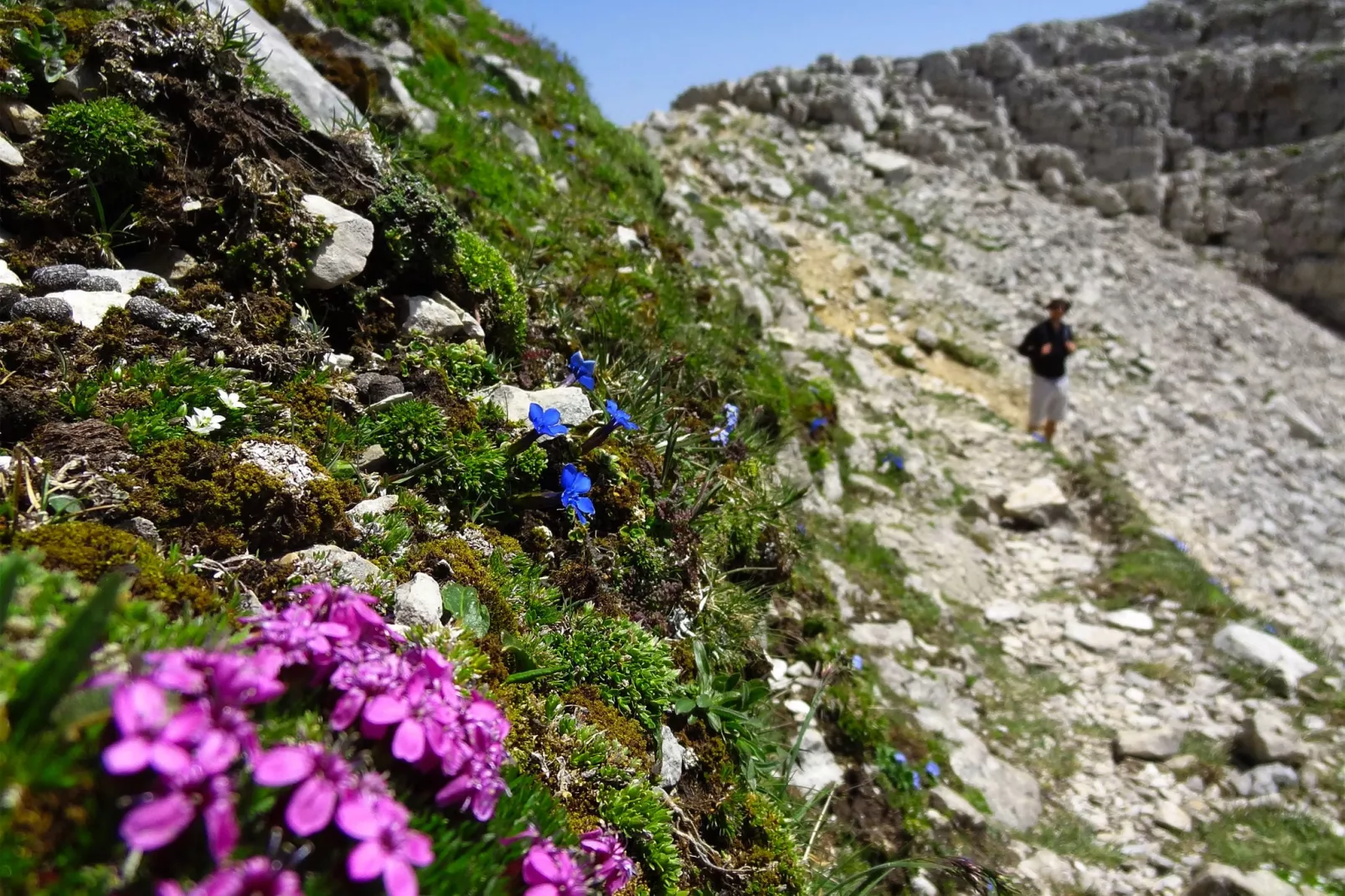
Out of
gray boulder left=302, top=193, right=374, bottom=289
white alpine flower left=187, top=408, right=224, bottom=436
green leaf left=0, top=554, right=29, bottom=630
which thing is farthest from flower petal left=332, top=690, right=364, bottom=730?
gray boulder left=302, top=193, right=374, bottom=289

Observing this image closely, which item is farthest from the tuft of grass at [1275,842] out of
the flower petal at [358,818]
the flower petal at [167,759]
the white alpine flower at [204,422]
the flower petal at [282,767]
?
the white alpine flower at [204,422]

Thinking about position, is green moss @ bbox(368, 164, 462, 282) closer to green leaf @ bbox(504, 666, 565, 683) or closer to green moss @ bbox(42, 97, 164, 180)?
green moss @ bbox(42, 97, 164, 180)

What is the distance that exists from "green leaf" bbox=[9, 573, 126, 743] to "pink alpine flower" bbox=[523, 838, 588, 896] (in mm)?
1057

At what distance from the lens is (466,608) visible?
9.96ft

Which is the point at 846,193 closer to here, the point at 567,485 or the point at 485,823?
the point at 567,485

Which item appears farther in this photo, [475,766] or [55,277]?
[55,277]

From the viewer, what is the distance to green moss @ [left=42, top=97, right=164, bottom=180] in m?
3.78

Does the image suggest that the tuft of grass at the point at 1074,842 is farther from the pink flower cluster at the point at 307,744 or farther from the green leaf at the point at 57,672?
the green leaf at the point at 57,672

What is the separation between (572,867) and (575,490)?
6.62 ft

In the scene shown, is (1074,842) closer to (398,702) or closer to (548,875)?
(548,875)

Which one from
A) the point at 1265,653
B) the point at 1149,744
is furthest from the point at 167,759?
the point at 1265,653

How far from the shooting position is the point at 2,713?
54.0 inches

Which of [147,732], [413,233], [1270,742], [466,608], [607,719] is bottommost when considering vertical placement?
[1270,742]

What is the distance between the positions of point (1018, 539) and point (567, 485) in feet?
27.5
